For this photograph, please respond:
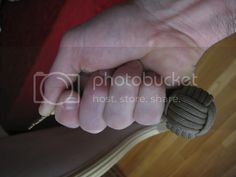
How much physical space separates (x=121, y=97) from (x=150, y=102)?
0.04m

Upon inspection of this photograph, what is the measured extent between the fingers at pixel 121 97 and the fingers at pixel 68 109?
0.15 ft

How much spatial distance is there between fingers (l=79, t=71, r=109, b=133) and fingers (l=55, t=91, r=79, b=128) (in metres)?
0.01

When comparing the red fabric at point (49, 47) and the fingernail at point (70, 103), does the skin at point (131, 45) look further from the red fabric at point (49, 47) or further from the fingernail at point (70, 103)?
the red fabric at point (49, 47)

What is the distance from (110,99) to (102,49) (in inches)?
2.9

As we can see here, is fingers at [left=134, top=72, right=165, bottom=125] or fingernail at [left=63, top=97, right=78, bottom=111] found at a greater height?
fingers at [left=134, top=72, right=165, bottom=125]

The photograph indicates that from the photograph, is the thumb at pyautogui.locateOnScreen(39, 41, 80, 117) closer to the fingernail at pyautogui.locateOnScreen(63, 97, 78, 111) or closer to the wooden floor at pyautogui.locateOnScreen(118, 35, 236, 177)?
the fingernail at pyautogui.locateOnScreen(63, 97, 78, 111)

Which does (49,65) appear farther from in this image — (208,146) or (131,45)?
(208,146)

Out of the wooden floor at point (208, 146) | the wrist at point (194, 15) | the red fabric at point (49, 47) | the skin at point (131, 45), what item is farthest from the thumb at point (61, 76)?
the wooden floor at point (208, 146)

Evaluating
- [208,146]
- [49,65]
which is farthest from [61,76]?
[208,146]

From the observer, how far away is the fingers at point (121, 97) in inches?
16.8

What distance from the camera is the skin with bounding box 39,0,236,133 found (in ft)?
1.50

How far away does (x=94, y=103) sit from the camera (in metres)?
0.44

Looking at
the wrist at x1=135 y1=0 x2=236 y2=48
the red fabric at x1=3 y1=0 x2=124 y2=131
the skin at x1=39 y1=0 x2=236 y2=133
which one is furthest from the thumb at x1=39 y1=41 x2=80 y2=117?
the red fabric at x1=3 y1=0 x2=124 y2=131

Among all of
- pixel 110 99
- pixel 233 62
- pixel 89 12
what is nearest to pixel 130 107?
pixel 110 99
